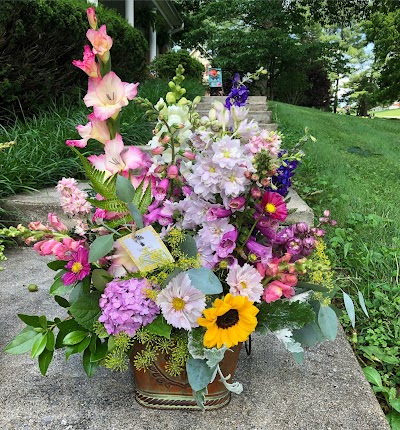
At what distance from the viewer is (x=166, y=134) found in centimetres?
114

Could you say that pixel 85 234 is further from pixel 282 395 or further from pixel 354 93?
pixel 354 93

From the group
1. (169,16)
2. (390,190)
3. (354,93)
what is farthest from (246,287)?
(354,93)

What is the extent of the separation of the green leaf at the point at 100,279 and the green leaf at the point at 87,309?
0.12ft

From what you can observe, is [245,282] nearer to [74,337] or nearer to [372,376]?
[74,337]

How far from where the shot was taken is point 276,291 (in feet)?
3.49

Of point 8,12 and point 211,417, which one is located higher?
point 8,12

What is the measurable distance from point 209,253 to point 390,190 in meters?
3.01

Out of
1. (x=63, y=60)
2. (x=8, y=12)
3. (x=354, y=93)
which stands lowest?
(x=354, y=93)

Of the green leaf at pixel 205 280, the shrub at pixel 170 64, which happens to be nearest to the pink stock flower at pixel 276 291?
the green leaf at pixel 205 280

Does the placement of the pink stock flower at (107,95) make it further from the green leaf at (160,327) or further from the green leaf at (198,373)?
the green leaf at (198,373)

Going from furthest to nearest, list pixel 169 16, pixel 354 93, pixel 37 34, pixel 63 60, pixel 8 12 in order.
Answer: pixel 354 93 → pixel 169 16 → pixel 63 60 → pixel 37 34 → pixel 8 12

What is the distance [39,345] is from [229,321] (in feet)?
1.68

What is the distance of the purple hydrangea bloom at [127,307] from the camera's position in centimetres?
105

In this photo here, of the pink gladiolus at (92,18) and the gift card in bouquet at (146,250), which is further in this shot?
the gift card in bouquet at (146,250)
